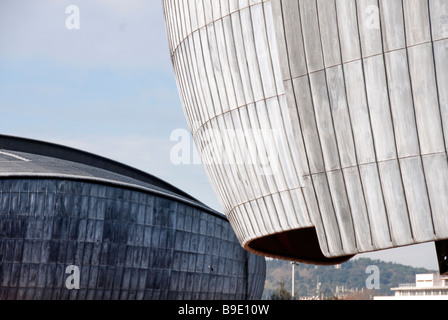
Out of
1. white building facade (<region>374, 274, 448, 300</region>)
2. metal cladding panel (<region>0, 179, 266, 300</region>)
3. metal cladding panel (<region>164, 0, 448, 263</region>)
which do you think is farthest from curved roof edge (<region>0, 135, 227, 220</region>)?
white building facade (<region>374, 274, 448, 300</region>)

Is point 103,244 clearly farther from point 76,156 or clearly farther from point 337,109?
point 337,109

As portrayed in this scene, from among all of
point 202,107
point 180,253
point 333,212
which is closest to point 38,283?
point 180,253

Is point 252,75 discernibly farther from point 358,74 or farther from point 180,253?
point 180,253

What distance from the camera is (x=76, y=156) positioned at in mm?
70438

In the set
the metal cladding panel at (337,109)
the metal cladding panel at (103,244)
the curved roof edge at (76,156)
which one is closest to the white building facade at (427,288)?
the curved roof edge at (76,156)

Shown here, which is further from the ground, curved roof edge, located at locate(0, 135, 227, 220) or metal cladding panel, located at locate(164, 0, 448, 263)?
curved roof edge, located at locate(0, 135, 227, 220)

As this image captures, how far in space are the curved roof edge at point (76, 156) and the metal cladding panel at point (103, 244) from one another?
9566 millimetres

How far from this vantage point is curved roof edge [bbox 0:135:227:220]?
66.8 m

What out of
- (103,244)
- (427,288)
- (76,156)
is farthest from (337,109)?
(427,288)

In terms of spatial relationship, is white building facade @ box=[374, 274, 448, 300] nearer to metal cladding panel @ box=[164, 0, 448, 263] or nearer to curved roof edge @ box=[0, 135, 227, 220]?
curved roof edge @ box=[0, 135, 227, 220]

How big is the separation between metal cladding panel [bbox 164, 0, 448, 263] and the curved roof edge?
160ft

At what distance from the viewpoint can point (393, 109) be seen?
1373cm
